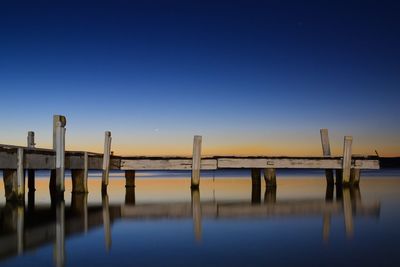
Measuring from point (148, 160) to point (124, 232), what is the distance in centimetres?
1039

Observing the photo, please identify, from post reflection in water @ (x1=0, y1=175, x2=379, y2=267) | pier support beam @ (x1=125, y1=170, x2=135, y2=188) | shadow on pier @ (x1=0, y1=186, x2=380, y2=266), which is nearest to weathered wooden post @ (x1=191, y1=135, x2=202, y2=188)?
shadow on pier @ (x1=0, y1=186, x2=380, y2=266)

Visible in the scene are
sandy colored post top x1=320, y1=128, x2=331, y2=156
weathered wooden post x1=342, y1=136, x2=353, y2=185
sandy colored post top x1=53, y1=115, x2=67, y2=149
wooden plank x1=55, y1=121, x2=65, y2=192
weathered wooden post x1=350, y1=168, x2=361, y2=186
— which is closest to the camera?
wooden plank x1=55, y1=121, x2=65, y2=192

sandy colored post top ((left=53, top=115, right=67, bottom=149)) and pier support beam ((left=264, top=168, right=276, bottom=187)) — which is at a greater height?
sandy colored post top ((left=53, top=115, right=67, bottom=149))

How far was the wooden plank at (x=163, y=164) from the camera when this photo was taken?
1950cm

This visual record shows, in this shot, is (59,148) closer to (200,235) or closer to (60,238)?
(60,238)

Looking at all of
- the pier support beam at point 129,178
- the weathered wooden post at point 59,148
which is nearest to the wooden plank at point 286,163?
the pier support beam at point 129,178

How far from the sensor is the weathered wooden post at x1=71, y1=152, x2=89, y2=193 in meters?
17.1

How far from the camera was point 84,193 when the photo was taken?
17.9 meters

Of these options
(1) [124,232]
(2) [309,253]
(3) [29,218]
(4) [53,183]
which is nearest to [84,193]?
(4) [53,183]

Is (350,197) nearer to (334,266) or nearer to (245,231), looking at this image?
(245,231)

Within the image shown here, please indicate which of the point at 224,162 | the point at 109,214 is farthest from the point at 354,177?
the point at 109,214

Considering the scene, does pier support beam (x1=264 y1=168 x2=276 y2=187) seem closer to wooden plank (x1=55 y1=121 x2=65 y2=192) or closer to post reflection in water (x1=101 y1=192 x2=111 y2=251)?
post reflection in water (x1=101 y1=192 x2=111 y2=251)

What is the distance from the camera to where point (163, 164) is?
19.8 meters

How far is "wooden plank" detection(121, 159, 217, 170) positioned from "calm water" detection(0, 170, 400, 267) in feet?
15.0
